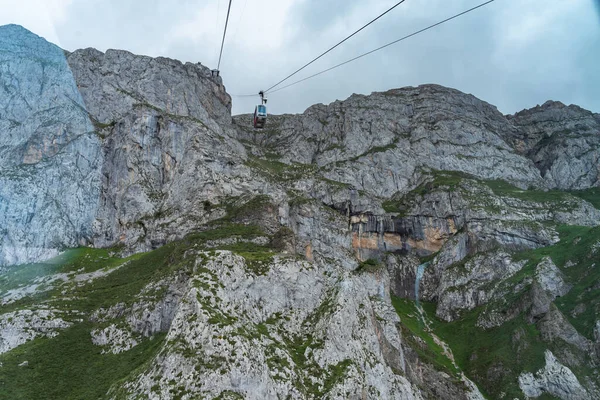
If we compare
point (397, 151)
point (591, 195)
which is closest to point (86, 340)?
point (397, 151)

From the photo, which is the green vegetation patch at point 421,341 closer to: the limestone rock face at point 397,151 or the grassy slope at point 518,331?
the grassy slope at point 518,331

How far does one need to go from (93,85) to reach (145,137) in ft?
111

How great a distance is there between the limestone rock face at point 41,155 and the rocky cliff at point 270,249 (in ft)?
1.78

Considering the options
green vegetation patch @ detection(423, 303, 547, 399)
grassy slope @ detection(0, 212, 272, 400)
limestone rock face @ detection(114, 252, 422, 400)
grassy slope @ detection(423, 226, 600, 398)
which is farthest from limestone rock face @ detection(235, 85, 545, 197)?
limestone rock face @ detection(114, 252, 422, 400)

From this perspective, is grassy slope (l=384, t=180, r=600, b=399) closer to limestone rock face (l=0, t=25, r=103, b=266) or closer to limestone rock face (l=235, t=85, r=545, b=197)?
limestone rock face (l=235, t=85, r=545, b=197)

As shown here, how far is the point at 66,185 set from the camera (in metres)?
122

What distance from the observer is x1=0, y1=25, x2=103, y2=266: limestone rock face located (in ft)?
365

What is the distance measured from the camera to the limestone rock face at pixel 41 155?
11125cm

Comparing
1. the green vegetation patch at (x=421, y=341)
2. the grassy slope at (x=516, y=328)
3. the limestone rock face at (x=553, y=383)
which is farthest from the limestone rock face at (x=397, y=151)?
the limestone rock face at (x=553, y=383)

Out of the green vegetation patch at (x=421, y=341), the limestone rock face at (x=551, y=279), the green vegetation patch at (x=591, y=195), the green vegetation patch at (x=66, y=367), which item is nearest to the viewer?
the green vegetation patch at (x=66, y=367)

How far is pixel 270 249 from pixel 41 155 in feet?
275

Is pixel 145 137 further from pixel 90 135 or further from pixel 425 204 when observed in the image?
pixel 425 204

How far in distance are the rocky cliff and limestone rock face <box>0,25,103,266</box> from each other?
1.78 feet

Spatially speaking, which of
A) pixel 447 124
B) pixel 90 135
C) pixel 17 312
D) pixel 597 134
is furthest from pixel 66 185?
pixel 597 134
